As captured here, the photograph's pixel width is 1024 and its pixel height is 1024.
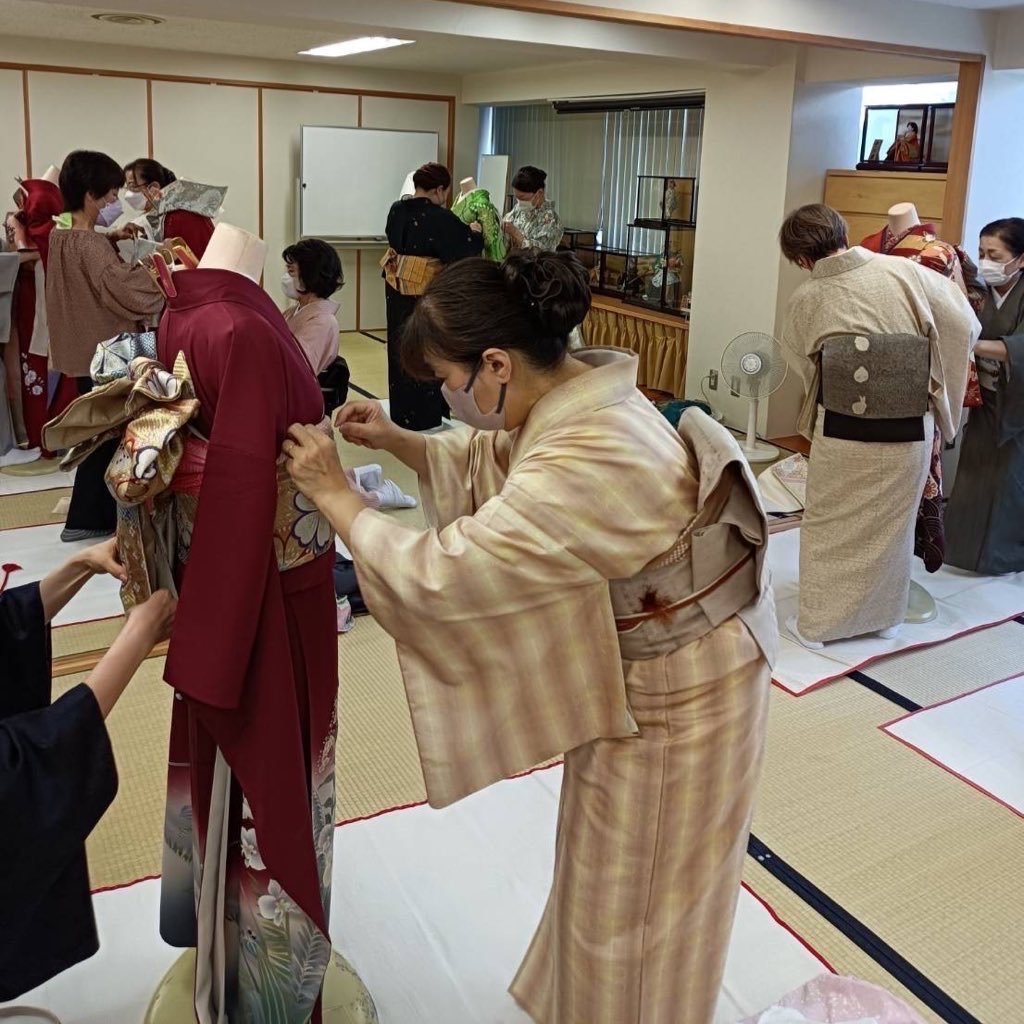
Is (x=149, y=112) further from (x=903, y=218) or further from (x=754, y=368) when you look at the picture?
(x=903, y=218)

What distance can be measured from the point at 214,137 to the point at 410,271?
3.71 metres

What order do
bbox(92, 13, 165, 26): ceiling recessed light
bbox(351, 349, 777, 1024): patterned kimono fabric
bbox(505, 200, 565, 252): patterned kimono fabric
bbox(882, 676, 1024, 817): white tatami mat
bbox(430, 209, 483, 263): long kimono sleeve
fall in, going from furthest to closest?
bbox(505, 200, 565, 252): patterned kimono fabric, bbox(92, 13, 165, 26): ceiling recessed light, bbox(430, 209, 483, 263): long kimono sleeve, bbox(882, 676, 1024, 817): white tatami mat, bbox(351, 349, 777, 1024): patterned kimono fabric

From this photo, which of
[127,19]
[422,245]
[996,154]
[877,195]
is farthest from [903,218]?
[127,19]

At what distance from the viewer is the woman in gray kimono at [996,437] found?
3.96m

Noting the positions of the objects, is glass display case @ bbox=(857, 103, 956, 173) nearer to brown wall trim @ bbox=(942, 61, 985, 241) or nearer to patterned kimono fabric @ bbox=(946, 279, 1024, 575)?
brown wall trim @ bbox=(942, 61, 985, 241)

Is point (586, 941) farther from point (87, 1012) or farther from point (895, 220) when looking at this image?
point (895, 220)

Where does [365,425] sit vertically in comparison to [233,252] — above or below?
below

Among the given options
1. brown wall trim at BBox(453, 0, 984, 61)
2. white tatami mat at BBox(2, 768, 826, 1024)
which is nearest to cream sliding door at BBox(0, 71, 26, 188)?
brown wall trim at BBox(453, 0, 984, 61)

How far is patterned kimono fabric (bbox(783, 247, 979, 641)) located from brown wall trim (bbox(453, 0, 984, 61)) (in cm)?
106

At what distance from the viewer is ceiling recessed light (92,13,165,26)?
6250 millimetres

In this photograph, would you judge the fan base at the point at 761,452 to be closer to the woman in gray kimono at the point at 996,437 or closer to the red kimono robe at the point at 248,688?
the woman in gray kimono at the point at 996,437

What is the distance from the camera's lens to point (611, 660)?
58.8 inches

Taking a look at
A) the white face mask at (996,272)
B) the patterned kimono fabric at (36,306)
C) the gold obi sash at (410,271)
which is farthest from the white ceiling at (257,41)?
the white face mask at (996,272)

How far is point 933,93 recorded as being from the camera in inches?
226
